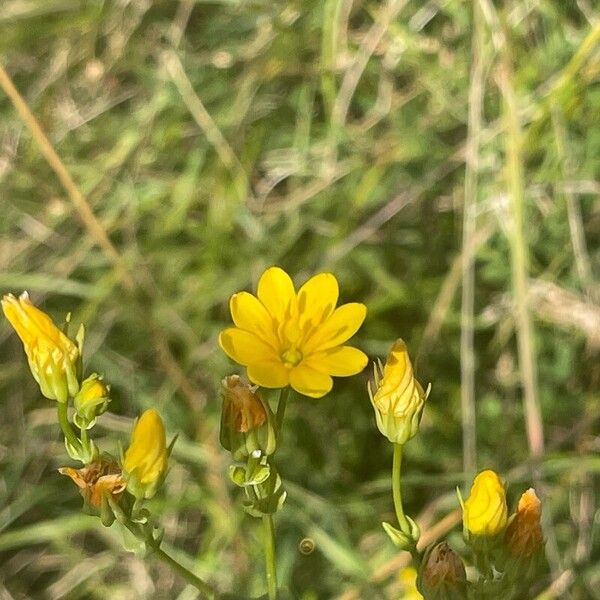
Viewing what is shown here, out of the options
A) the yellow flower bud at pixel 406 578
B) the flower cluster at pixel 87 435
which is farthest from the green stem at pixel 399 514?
the yellow flower bud at pixel 406 578

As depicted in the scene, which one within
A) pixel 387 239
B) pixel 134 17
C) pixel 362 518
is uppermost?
pixel 134 17

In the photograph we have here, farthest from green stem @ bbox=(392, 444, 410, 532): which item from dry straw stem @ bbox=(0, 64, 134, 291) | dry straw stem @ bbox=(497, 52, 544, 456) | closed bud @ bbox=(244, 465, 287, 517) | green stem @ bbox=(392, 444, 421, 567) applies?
dry straw stem @ bbox=(0, 64, 134, 291)

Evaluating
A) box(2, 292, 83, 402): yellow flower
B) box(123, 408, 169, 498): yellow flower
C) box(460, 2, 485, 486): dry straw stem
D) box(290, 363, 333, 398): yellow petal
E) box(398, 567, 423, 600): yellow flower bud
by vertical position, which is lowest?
box(398, 567, 423, 600): yellow flower bud

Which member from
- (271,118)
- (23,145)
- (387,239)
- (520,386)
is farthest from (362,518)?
(23,145)

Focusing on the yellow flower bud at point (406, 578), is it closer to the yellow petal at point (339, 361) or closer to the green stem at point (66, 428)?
the yellow petal at point (339, 361)

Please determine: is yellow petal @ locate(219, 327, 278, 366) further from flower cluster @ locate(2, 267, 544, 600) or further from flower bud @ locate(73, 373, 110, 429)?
flower bud @ locate(73, 373, 110, 429)

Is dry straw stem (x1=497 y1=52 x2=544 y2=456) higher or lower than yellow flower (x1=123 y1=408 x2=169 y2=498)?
lower

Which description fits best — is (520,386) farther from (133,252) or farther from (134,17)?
(134,17)

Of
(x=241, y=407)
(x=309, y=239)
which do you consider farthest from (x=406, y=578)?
(x=309, y=239)
